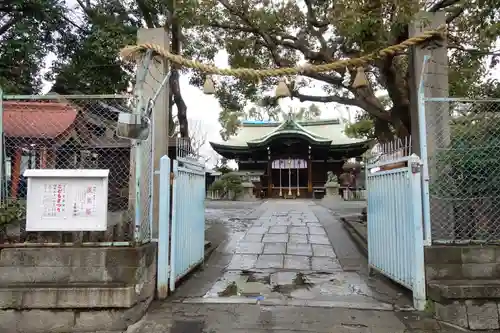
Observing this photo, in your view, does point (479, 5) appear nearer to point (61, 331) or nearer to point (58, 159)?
point (58, 159)

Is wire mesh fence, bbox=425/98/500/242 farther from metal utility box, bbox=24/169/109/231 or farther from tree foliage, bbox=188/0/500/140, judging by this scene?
metal utility box, bbox=24/169/109/231

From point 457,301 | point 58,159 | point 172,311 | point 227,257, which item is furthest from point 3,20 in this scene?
point 457,301

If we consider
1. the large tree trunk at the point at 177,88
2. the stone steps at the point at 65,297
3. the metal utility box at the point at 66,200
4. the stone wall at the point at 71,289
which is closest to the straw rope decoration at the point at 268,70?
the metal utility box at the point at 66,200

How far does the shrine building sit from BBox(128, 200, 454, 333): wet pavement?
65.7 ft

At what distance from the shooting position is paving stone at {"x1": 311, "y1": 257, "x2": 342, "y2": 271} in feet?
19.3

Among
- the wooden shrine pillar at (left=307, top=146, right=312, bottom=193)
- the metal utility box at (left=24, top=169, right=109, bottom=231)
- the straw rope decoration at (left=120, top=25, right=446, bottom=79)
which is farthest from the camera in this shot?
the wooden shrine pillar at (left=307, top=146, right=312, bottom=193)

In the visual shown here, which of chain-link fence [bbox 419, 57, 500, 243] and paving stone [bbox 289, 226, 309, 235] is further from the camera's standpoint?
paving stone [bbox 289, 226, 309, 235]

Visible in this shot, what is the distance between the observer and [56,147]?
178 inches

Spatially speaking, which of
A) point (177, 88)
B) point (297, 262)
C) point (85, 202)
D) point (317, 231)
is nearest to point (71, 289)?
Answer: point (85, 202)

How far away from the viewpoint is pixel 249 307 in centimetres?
405

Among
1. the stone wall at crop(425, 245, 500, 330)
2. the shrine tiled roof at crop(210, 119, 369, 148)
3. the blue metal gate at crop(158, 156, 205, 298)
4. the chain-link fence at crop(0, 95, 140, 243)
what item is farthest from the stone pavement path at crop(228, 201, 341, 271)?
the shrine tiled roof at crop(210, 119, 369, 148)

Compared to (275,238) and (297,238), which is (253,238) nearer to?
(275,238)

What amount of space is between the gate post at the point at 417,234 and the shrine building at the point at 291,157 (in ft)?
74.2

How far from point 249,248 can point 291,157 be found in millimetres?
21425
